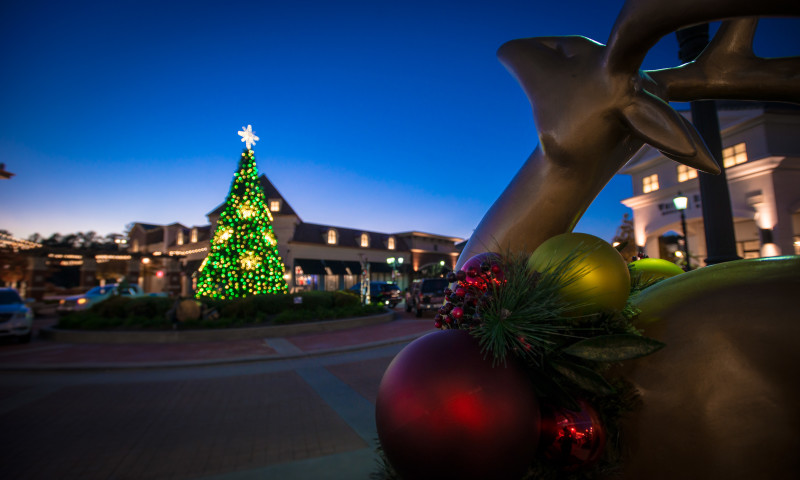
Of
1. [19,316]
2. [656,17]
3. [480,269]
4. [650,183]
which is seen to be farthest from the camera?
[650,183]

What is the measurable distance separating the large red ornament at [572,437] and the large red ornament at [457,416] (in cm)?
10

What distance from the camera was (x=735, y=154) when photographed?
17.3 meters

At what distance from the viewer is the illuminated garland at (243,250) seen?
16.9m

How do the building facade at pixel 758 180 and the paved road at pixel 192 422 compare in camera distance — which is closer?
the paved road at pixel 192 422

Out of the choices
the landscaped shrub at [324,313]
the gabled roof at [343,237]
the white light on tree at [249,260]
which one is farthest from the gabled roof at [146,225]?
the landscaped shrub at [324,313]

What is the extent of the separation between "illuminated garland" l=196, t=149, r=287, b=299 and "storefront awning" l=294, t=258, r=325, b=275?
1750cm

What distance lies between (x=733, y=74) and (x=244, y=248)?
1742 cm

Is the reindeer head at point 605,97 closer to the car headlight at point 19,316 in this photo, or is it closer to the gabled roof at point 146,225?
the car headlight at point 19,316

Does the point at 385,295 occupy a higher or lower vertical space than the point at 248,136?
lower

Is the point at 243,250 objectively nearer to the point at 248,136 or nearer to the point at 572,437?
the point at 248,136

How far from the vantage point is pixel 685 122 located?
79.4 inches

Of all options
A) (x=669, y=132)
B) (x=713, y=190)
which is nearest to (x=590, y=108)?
(x=669, y=132)

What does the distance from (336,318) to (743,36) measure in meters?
13.6

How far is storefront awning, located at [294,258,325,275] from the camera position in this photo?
35.8m
